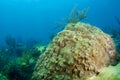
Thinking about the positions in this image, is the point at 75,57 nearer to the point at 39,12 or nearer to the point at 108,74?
the point at 108,74

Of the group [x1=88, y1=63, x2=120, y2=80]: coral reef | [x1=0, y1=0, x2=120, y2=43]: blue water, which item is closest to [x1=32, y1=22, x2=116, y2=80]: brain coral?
[x1=88, y1=63, x2=120, y2=80]: coral reef

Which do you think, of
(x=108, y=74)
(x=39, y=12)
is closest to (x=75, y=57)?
(x=108, y=74)

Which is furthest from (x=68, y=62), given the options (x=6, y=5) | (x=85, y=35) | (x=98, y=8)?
(x=98, y=8)

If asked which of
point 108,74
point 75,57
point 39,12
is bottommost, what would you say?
point 108,74

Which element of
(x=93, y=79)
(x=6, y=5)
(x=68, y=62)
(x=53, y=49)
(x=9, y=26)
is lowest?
(x=93, y=79)

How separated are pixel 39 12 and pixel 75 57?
13289 centimetres

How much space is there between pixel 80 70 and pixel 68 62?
0.33m

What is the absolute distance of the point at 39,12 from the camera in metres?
136

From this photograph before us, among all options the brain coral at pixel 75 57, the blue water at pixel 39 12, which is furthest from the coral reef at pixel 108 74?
the blue water at pixel 39 12

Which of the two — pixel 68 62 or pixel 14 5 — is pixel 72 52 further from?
pixel 14 5

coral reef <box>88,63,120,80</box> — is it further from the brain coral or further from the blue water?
the blue water

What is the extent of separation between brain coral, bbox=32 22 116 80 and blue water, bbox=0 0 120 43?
79033 mm

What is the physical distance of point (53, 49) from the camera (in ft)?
17.6

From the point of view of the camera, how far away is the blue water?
93.7 meters
